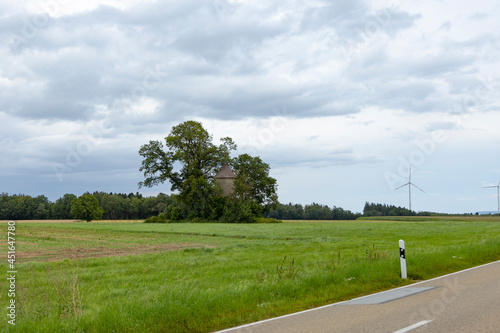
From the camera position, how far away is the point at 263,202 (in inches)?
3127

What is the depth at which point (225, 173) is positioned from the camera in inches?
3113

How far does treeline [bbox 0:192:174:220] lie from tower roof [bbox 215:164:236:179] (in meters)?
27.2

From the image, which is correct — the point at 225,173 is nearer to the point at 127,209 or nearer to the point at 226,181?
the point at 226,181

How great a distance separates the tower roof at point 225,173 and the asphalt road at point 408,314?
67.4 m

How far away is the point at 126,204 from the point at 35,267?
405 ft

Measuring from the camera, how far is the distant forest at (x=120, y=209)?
118 metres

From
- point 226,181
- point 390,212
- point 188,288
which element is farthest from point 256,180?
point 188,288

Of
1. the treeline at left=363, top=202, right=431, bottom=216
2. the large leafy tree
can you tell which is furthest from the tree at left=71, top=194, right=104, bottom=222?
the treeline at left=363, top=202, right=431, bottom=216

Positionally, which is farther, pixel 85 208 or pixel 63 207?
pixel 63 207

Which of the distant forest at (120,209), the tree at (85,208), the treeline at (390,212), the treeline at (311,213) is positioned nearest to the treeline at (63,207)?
the distant forest at (120,209)

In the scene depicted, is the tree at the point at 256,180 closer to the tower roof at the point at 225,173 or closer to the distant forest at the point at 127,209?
the tower roof at the point at 225,173

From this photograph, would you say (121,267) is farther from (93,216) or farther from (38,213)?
(38,213)

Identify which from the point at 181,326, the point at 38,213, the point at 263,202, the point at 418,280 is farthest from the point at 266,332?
the point at 38,213

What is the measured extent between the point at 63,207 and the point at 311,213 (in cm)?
6984
